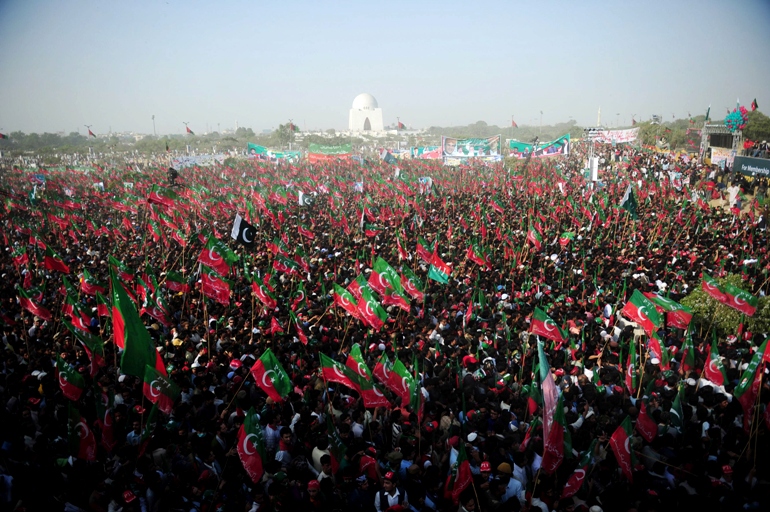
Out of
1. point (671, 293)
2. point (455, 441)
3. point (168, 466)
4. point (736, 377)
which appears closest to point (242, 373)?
point (168, 466)

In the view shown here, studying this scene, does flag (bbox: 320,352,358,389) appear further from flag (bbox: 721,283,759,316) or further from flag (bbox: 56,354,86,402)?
flag (bbox: 721,283,759,316)

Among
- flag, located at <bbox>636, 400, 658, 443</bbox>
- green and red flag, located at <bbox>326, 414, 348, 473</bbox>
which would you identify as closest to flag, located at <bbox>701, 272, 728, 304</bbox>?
flag, located at <bbox>636, 400, 658, 443</bbox>

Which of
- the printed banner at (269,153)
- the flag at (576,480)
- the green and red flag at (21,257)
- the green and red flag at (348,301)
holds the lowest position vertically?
the flag at (576,480)

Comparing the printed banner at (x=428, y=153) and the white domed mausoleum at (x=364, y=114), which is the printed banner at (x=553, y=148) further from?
the white domed mausoleum at (x=364, y=114)

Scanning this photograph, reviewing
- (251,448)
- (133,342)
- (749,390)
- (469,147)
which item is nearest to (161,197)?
(133,342)

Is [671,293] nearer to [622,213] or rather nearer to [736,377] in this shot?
[736,377]

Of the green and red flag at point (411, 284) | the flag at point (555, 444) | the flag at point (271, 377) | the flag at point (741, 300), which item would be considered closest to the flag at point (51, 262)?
the flag at point (271, 377)
